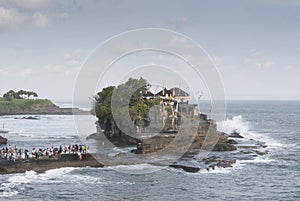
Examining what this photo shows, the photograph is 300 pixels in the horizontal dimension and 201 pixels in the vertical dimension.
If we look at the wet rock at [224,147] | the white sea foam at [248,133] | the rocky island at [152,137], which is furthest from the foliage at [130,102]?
the white sea foam at [248,133]

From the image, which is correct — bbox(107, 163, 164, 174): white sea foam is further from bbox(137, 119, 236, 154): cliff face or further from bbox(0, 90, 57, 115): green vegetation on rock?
bbox(0, 90, 57, 115): green vegetation on rock

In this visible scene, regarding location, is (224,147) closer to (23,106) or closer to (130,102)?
(130,102)

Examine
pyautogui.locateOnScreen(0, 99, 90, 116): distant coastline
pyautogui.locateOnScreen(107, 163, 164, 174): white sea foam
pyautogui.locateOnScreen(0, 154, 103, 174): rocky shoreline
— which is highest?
pyautogui.locateOnScreen(0, 99, 90, 116): distant coastline

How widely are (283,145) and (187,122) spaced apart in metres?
17.5

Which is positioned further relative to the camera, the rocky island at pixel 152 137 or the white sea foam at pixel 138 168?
the rocky island at pixel 152 137

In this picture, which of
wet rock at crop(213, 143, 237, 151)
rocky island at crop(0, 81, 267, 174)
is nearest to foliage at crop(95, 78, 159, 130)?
rocky island at crop(0, 81, 267, 174)

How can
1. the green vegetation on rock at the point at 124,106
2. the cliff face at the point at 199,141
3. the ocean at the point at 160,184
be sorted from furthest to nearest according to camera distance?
the green vegetation on rock at the point at 124,106, the cliff face at the point at 199,141, the ocean at the point at 160,184

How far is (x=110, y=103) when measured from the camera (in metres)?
81.1

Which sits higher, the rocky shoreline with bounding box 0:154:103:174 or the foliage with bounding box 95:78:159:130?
the foliage with bounding box 95:78:159:130

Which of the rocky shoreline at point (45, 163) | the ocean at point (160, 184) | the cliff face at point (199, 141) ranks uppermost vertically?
the cliff face at point (199, 141)

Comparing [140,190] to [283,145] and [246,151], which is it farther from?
[283,145]

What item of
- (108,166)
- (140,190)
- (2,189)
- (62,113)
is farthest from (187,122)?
(62,113)

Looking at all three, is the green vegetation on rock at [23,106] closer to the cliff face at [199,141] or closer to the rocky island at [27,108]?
the rocky island at [27,108]

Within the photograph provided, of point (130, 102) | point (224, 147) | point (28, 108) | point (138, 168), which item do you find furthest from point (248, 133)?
point (28, 108)
